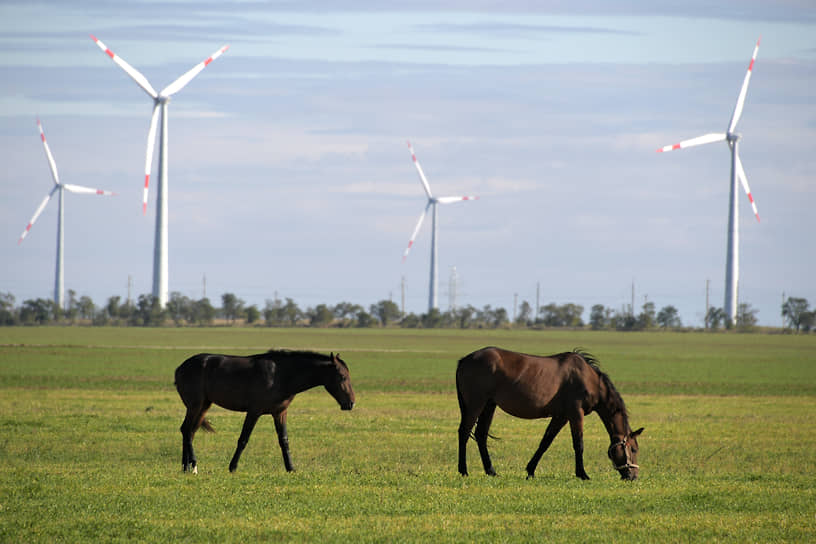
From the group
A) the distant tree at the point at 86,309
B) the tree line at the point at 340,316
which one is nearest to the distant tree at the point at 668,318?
the tree line at the point at 340,316

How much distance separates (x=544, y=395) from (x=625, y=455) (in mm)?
1641

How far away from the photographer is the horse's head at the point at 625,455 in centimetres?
1664

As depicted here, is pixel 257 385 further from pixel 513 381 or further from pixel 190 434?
pixel 513 381

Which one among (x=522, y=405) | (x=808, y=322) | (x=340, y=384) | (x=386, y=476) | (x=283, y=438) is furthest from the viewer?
(x=808, y=322)

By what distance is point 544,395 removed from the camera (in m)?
16.5

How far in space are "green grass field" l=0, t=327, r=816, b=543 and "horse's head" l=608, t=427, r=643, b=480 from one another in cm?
26

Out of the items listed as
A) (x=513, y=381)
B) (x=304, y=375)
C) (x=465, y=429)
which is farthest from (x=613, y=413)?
(x=304, y=375)

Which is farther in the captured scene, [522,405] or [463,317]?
[463,317]

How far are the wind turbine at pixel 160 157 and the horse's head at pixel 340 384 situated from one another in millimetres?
76778

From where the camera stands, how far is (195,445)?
2336 cm

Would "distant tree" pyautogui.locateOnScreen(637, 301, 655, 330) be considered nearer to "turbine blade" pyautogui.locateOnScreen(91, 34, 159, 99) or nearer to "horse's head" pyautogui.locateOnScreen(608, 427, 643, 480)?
"turbine blade" pyautogui.locateOnScreen(91, 34, 159, 99)

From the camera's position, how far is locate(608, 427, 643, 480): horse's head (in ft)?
54.6

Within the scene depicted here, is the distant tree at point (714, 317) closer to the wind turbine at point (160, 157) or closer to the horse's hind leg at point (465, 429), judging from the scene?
the wind turbine at point (160, 157)

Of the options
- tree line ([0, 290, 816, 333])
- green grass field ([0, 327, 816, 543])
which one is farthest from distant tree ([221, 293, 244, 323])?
green grass field ([0, 327, 816, 543])
